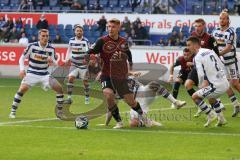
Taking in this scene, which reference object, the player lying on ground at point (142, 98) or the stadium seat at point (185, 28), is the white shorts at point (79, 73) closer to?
the player lying on ground at point (142, 98)

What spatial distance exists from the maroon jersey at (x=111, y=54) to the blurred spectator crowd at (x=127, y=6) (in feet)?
64.9

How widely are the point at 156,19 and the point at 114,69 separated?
65.8 feet

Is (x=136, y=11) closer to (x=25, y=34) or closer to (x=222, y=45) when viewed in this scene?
(x=25, y=34)

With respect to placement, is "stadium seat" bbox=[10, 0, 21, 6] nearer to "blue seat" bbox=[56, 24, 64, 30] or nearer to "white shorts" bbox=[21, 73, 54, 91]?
"blue seat" bbox=[56, 24, 64, 30]

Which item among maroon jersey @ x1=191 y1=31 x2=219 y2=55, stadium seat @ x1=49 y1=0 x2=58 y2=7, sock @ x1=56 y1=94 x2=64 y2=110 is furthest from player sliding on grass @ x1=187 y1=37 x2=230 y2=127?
stadium seat @ x1=49 y1=0 x2=58 y2=7

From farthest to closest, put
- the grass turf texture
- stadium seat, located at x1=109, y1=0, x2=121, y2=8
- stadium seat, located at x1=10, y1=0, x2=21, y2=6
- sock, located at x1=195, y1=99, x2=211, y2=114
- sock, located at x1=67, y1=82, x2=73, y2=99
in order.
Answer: stadium seat, located at x1=10, y1=0, x2=21, y2=6 < stadium seat, located at x1=109, y1=0, x2=121, y2=8 < sock, located at x1=67, y1=82, x2=73, y2=99 < sock, located at x1=195, y1=99, x2=211, y2=114 < the grass turf texture

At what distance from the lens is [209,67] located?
1548 centimetres

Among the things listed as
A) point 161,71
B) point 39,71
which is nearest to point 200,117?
point 39,71

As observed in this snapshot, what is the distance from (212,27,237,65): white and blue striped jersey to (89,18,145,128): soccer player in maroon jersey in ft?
12.7

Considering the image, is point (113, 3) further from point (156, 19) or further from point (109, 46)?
point (109, 46)

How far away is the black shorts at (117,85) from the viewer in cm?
1577

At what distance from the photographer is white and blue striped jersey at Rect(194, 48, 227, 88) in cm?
1541

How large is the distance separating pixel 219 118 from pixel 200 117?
2273mm

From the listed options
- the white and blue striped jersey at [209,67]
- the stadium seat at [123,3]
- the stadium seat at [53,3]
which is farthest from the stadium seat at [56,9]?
the white and blue striped jersey at [209,67]
